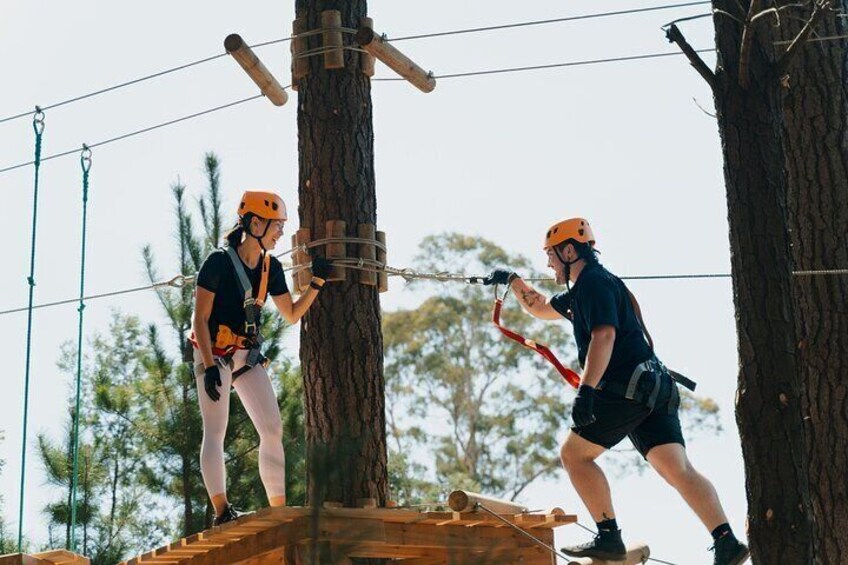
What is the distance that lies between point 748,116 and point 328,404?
8.51 feet

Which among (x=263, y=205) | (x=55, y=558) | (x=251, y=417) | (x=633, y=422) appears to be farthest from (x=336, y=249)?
(x=55, y=558)

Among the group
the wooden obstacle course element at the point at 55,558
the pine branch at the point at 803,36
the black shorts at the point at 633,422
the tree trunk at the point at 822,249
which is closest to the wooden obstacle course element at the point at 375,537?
the wooden obstacle course element at the point at 55,558

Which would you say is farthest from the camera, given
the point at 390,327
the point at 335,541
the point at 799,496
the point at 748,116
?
the point at 390,327

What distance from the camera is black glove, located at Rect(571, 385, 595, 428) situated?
7.09m

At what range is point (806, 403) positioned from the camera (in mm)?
8516

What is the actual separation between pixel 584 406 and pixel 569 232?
2.76 ft

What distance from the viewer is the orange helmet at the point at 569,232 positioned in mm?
7508

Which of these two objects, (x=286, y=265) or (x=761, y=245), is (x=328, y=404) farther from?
(x=761, y=245)

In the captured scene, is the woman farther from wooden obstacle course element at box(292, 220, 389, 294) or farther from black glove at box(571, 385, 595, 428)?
black glove at box(571, 385, 595, 428)

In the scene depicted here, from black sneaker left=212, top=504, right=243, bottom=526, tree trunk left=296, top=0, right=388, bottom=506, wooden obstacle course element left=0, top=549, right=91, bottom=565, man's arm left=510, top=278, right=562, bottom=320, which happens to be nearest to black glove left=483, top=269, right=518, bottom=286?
man's arm left=510, top=278, right=562, bottom=320

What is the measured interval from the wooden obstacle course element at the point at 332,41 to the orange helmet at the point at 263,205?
960 millimetres

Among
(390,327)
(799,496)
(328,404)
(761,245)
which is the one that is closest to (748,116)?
(761,245)

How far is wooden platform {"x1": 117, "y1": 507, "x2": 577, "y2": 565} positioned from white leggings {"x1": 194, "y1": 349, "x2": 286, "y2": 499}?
326 mm

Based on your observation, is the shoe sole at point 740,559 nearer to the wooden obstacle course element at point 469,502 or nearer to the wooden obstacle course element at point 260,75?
the wooden obstacle course element at point 469,502
